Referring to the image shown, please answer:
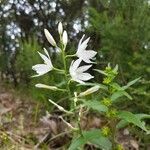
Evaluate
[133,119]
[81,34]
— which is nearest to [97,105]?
[133,119]

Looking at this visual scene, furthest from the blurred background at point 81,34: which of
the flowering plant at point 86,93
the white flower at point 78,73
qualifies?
the white flower at point 78,73

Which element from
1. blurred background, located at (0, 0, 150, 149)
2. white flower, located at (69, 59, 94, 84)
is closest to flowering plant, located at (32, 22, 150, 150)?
white flower, located at (69, 59, 94, 84)

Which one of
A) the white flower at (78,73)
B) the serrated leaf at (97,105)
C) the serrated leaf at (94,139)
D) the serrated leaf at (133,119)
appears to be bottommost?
the serrated leaf at (94,139)

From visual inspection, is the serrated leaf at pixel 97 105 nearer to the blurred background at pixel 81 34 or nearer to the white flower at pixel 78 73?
the white flower at pixel 78 73

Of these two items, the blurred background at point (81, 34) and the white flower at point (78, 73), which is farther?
the blurred background at point (81, 34)

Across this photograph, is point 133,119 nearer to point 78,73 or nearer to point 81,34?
point 78,73

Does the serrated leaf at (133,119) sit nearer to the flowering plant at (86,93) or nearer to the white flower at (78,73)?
the flowering plant at (86,93)

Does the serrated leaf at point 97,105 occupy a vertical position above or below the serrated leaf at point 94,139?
above

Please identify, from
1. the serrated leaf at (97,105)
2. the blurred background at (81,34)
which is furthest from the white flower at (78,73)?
the blurred background at (81,34)

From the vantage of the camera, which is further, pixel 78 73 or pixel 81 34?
pixel 81 34

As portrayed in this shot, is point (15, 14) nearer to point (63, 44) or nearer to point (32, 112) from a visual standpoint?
point (32, 112)
